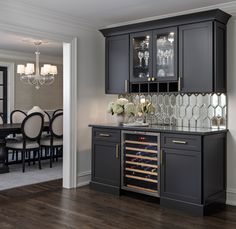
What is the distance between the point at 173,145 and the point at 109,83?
1536 millimetres

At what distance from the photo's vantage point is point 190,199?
159 inches

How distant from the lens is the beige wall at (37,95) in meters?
8.87

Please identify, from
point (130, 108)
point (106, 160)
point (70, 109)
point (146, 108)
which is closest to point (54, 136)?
point (70, 109)

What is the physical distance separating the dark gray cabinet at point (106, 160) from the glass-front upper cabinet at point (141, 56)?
2.75 ft

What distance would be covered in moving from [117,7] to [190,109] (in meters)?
1.62

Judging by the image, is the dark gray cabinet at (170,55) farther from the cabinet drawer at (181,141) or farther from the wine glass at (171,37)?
the cabinet drawer at (181,141)

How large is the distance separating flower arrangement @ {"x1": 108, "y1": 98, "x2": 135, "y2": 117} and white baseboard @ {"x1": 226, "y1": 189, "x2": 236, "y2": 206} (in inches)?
63.7

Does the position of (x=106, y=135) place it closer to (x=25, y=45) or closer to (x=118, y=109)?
(x=118, y=109)

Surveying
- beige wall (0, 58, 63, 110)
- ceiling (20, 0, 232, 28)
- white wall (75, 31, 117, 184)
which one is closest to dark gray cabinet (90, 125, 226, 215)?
white wall (75, 31, 117, 184)

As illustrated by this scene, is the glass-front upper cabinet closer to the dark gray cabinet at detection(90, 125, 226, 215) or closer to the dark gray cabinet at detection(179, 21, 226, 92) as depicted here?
the dark gray cabinet at detection(179, 21, 226, 92)

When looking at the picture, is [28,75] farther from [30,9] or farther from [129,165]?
[129,165]

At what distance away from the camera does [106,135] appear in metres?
4.90

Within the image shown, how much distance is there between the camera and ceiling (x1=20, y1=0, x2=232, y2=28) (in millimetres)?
4279

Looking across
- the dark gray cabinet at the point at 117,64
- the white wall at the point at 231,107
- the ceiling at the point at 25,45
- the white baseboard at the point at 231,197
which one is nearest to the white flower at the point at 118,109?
the dark gray cabinet at the point at 117,64
